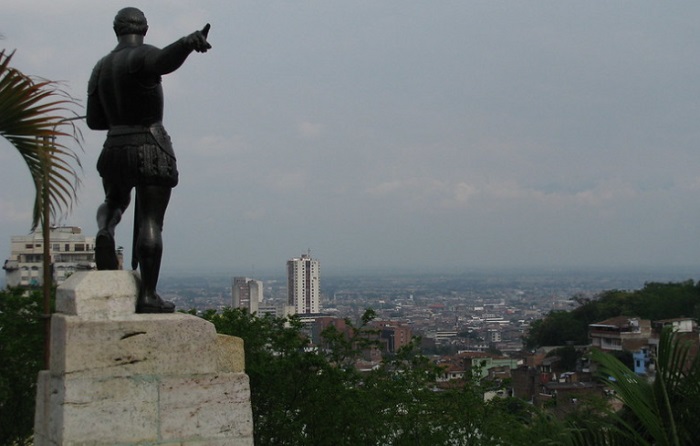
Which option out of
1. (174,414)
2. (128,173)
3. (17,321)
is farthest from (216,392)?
(17,321)

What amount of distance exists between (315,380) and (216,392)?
9313 mm

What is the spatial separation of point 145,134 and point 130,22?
764 mm

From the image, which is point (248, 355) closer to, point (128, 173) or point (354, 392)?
point (354, 392)

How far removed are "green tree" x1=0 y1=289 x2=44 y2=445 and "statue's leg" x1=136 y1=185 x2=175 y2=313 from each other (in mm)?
7379

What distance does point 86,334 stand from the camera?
562 centimetres

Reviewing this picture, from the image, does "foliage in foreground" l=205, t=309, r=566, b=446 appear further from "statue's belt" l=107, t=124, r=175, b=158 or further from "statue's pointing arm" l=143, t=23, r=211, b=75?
"statue's pointing arm" l=143, t=23, r=211, b=75

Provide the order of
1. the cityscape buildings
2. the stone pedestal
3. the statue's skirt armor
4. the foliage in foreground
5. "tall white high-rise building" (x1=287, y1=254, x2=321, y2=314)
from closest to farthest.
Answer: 1. the stone pedestal
2. the statue's skirt armor
3. the foliage in foreground
4. the cityscape buildings
5. "tall white high-rise building" (x1=287, y1=254, x2=321, y2=314)

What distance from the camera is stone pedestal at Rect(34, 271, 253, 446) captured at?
5.55 metres

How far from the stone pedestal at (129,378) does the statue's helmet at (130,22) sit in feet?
5.09

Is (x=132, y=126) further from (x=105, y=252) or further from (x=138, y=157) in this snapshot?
(x=105, y=252)

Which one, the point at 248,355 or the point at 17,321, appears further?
the point at 248,355

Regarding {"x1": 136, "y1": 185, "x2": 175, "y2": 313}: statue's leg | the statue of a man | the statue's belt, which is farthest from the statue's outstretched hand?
{"x1": 136, "y1": 185, "x2": 175, "y2": 313}: statue's leg

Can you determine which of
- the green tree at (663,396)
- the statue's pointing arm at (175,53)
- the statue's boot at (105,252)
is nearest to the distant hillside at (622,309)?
the green tree at (663,396)

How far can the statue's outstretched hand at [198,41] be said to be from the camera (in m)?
5.68
